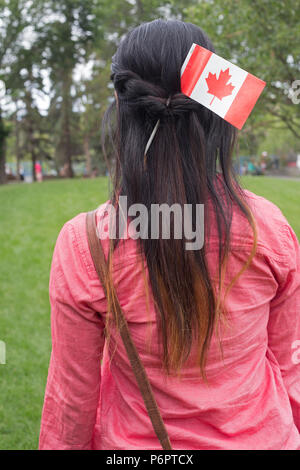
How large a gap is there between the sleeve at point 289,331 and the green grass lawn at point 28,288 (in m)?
0.56

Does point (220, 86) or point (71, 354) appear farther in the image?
point (71, 354)

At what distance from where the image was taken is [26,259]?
7.04 m

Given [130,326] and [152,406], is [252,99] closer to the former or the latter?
[130,326]

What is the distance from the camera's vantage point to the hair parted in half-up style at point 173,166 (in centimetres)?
111

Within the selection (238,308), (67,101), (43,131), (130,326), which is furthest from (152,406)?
(43,131)

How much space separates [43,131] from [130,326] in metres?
33.7

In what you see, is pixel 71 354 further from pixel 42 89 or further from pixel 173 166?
pixel 42 89
